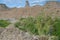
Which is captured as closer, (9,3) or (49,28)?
(49,28)

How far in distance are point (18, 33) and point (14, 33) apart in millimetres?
74

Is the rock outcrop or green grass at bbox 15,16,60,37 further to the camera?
green grass at bbox 15,16,60,37

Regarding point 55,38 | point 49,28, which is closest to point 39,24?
point 49,28

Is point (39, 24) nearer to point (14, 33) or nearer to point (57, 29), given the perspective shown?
point (57, 29)

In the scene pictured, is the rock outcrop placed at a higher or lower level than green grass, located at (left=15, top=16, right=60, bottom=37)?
higher

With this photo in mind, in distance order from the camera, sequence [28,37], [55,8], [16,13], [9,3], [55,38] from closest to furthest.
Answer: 1. [28,37]
2. [55,38]
3. [9,3]
4. [55,8]
5. [16,13]

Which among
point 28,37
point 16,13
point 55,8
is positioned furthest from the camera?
point 16,13

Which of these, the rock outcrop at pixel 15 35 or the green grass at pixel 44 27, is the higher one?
the rock outcrop at pixel 15 35

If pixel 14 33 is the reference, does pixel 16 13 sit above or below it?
below

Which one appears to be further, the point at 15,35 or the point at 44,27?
the point at 44,27

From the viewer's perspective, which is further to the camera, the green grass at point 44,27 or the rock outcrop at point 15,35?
the green grass at point 44,27

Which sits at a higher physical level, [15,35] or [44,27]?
[15,35]

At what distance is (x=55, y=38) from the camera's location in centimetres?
508

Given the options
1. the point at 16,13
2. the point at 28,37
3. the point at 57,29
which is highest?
the point at 28,37
